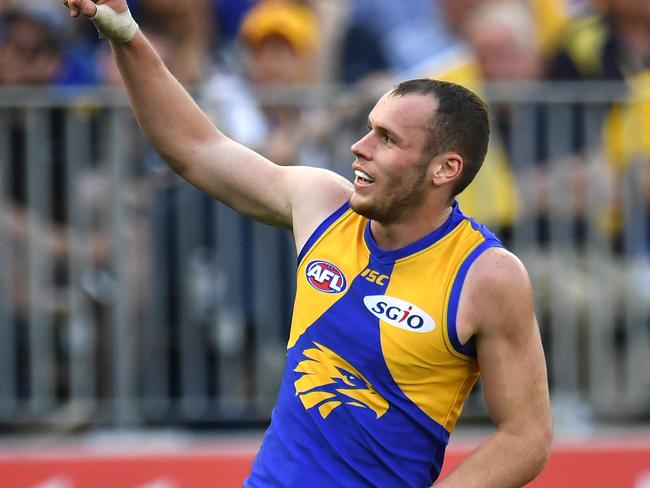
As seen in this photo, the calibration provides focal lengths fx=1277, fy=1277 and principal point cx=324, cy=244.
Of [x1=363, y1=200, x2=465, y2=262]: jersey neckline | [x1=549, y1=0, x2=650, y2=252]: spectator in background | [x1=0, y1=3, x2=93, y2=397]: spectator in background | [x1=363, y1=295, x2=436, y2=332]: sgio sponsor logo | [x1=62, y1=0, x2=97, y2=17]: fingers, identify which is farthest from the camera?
[x1=549, y1=0, x2=650, y2=252]: spectator in background

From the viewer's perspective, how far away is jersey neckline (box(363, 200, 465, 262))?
4.14 m

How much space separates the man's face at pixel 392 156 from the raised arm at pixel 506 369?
0.35m

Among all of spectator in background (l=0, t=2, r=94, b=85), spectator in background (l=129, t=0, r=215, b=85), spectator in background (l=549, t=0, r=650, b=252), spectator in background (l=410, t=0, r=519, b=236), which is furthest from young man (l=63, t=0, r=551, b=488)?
spectator in background (l=129, t=0, r=215, b=85)

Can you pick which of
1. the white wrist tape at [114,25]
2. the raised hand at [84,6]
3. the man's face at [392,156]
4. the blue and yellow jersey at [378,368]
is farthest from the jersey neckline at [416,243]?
the raised hand at [84,6]

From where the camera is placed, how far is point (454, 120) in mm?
4059

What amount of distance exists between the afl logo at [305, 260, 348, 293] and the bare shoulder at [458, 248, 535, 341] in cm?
42

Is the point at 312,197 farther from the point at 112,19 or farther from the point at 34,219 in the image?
the point at 34,219

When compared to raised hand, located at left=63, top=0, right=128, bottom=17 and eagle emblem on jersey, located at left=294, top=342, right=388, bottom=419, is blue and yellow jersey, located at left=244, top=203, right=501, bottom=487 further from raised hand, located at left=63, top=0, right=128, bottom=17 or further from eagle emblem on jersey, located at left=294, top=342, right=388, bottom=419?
raised hand, located at left=63, top=0, right=128, bottom=17

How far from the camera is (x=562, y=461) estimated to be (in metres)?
7.20

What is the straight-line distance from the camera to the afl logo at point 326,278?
13.6 feet

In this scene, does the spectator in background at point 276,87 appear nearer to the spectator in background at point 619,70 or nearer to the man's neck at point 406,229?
the spectator in background at point 619,70

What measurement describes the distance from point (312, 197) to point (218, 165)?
343mm

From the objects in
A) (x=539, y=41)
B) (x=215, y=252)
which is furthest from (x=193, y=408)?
(x=539, y=41)

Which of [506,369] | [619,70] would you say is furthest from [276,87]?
[506,369]
